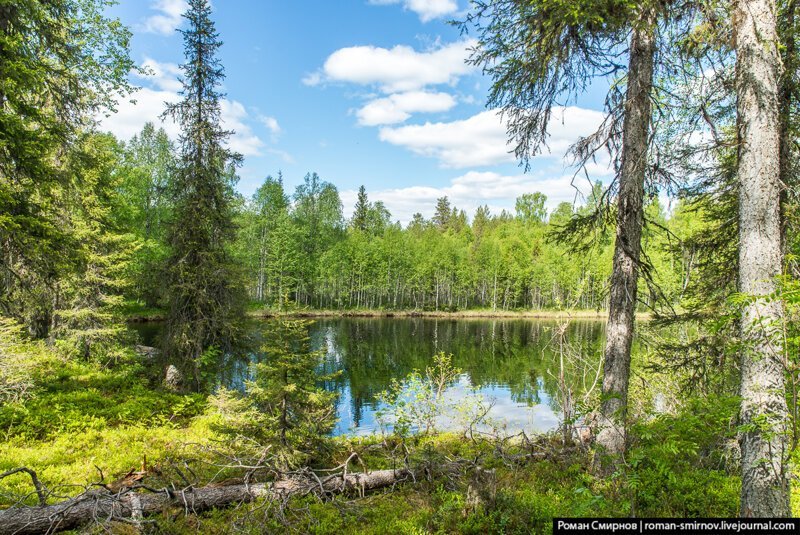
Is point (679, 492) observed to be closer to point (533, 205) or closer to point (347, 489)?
point (347, 489)

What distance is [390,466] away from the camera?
838 cm

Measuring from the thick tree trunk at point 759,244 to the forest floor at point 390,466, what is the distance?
1.24ft

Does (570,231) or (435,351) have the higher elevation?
(570,231)

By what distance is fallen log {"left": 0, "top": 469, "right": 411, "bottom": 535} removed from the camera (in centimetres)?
507

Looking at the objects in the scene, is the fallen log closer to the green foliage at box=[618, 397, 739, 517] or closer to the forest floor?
the forest floor

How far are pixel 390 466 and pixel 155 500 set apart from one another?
4.26 meters

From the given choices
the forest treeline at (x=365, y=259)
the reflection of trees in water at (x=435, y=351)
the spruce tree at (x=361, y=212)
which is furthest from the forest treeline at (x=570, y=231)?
the spruce tree at (x=361, y=212)

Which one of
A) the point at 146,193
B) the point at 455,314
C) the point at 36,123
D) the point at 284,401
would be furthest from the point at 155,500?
the point at 455,314

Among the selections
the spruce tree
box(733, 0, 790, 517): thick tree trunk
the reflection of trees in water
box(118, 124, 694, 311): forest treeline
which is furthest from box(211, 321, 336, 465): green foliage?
the spruce tree

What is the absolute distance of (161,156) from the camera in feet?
148

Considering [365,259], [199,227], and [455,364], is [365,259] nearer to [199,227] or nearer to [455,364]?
[455,364]

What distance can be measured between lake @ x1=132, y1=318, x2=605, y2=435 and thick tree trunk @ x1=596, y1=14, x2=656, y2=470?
1276 mm

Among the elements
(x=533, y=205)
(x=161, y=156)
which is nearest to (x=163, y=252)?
(x=161, y=156)

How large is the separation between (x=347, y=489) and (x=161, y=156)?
4855 centimetres
